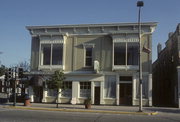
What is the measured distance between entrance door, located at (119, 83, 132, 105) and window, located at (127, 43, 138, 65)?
2.51 metres

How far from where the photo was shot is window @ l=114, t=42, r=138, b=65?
3114cm

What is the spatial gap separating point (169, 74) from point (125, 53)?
26.3 feet

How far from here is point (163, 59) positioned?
1610 inches

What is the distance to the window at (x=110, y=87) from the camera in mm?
31281

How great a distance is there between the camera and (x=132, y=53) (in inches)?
1230

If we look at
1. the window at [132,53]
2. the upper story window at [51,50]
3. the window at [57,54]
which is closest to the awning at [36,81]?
the upper story window at [51,50]

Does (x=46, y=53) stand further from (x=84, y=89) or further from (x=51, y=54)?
(x=84, y=89)

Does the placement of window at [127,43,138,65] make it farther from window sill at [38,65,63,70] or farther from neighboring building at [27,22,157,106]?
window sill at [38,65,63,70]

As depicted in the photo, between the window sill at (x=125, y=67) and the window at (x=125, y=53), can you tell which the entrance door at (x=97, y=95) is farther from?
the window at (x=125, y=53)

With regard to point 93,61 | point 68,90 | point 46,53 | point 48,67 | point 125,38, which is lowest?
point 68,90

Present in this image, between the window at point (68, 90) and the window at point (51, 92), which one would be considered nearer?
the window at point (68, 90)

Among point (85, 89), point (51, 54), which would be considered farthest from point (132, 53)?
point (51, 54)

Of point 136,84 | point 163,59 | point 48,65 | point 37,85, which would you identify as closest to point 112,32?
Answer: point 136,84

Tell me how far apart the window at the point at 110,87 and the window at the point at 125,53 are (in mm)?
1839
